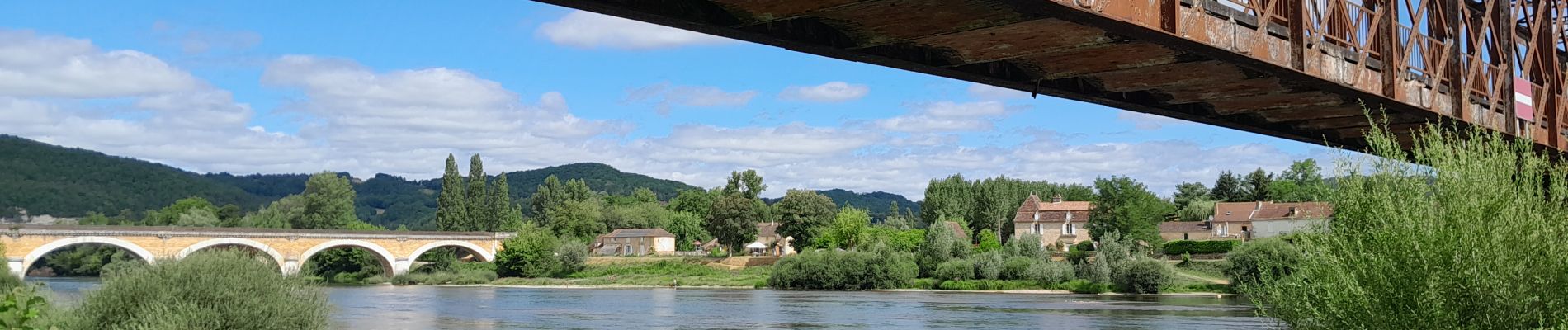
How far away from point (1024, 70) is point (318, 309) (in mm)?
16840

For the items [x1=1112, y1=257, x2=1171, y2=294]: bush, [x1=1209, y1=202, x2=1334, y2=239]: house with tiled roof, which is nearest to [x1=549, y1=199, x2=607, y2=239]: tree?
[x1=1209, y1=202, x2=1334, y2=239]: house with tiled roof

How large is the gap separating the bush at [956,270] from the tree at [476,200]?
53.6m

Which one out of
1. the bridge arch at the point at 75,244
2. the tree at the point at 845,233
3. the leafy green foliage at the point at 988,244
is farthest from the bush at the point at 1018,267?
the bridge arch at the point at 75,244

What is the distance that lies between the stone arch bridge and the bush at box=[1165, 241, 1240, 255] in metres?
49.0

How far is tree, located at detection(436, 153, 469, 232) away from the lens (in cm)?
11112

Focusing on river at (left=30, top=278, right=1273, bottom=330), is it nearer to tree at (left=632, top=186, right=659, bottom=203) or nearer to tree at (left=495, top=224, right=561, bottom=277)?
tree at (left=495, top=224, right=561, bottom=277)

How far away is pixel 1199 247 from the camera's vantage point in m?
70.6

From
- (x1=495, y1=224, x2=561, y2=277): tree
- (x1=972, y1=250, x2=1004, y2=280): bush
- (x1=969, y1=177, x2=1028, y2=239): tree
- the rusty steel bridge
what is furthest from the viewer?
(x1=969, y1=177, x2=1028, y2=239): tree

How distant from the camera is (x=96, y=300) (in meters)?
22.1

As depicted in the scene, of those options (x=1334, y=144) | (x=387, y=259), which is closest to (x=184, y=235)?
(x=387, y=259)

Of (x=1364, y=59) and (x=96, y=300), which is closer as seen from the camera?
(x=1364, y=59)

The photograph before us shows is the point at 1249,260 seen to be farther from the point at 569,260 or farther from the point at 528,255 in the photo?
the point at 528,255

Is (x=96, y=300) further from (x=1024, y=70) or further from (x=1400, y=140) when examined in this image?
(x=1400, y=140)

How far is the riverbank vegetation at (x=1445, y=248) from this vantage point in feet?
39.5
